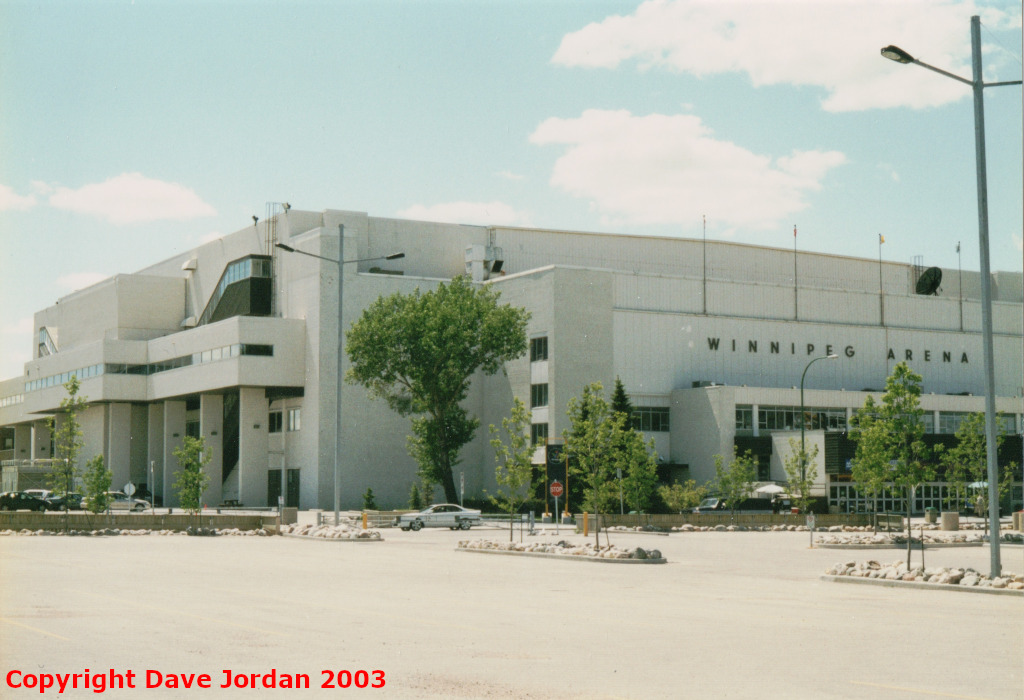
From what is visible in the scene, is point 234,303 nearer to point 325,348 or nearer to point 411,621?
point 325,348

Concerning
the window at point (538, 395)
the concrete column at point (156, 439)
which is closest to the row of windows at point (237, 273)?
the concrete column at point (156, 439)

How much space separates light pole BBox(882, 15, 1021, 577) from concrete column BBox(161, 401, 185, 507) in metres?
77.7

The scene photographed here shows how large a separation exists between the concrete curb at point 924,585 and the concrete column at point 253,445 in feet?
204

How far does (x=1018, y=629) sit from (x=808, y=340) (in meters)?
71.5

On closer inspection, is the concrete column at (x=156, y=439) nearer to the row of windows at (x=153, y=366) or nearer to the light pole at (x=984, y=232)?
the row of windows at (x=153, y=366)

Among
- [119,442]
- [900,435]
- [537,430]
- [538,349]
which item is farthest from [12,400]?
[900,435]

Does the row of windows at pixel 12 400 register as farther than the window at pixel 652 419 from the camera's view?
Yes

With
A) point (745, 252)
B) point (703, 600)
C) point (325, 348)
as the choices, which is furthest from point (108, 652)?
point (745, 252)

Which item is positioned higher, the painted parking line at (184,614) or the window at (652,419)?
the window at (652,419)

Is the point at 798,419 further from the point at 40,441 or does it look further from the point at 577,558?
the point at 40,441

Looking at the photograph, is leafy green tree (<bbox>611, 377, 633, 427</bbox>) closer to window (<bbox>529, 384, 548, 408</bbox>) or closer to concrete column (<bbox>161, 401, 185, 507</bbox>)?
window (<bbox>529, 384, 548, 408</bbox>)

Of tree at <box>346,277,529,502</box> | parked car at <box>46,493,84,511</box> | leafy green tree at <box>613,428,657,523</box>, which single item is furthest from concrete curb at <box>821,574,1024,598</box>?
parked car at <box>46,493,84,511</box>

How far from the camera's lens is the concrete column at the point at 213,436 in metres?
86.1

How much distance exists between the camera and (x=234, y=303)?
87.8 meters
